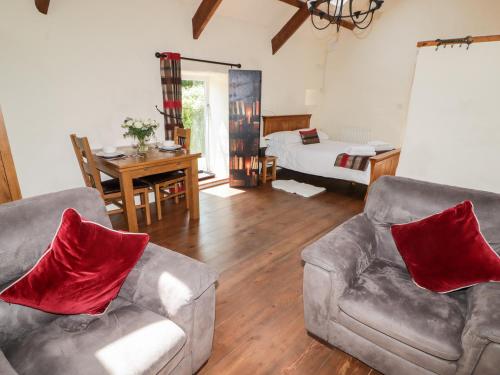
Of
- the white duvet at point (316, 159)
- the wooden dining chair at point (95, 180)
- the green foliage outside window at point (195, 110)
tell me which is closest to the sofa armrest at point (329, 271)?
the wooden dining chair at point (95, 180)

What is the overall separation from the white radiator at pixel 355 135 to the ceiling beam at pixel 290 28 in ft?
8.10

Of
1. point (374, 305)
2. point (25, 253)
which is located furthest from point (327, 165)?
point (25, 253)

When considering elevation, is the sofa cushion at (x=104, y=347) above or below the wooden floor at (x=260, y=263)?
above

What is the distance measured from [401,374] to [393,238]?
0.76m

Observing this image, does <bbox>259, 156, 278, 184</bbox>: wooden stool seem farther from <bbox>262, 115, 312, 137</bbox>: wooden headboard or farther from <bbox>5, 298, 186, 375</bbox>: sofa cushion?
<bbox>5, 298, 186, 375</bbox>: sofa cushion

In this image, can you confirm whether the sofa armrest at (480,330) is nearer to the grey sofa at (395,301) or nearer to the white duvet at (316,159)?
the grey sofa at (395,301)

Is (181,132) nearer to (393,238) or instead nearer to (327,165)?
(327,165)

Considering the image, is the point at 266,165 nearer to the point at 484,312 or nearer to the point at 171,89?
the point at 171,89

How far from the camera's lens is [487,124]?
2.52 m

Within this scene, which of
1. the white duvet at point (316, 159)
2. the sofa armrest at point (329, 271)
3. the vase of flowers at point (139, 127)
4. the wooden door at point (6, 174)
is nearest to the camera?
the sofa armrest at point (329, 271)

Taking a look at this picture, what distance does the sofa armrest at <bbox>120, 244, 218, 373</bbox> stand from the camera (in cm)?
139

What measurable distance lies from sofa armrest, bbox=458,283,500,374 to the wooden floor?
0.57 meters

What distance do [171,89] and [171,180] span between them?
4.15 feet

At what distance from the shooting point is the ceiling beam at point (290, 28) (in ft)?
16.2
